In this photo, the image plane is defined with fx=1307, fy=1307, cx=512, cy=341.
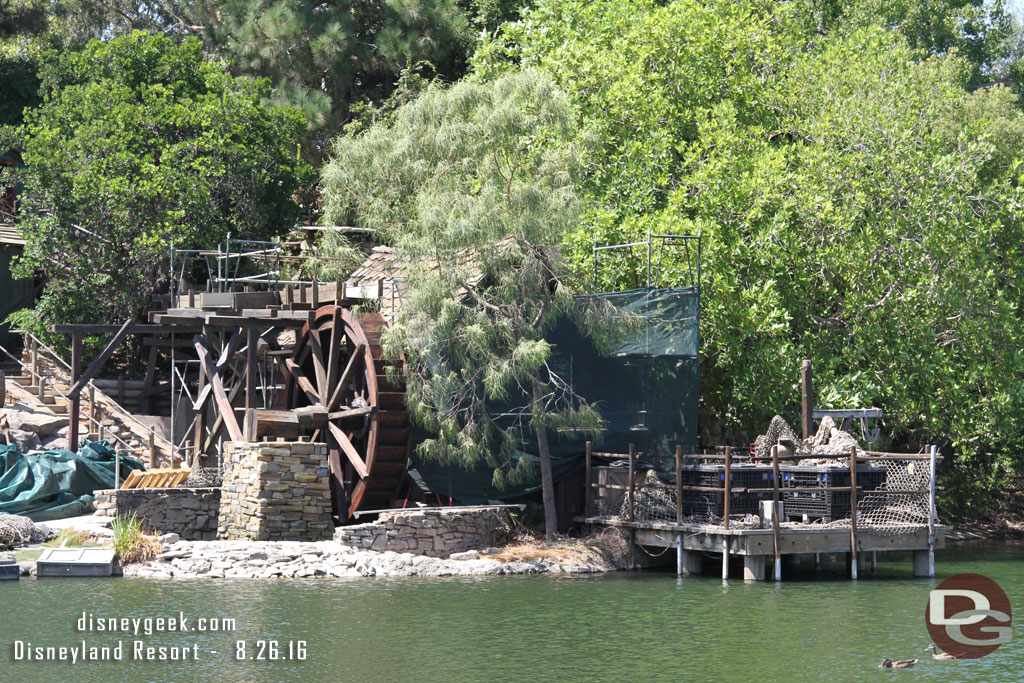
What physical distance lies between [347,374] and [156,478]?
3663 mm

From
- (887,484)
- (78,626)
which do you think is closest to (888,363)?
(887,484)

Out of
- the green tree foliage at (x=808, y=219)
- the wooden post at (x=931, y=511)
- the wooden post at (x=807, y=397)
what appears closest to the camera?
the wooden post at (x=931, y=511)

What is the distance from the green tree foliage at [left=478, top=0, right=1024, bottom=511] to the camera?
79.2ft

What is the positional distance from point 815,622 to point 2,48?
1176 inches

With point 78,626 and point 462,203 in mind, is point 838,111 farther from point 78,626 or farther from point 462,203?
point 78,626

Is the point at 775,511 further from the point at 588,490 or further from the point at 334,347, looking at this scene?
the point at 334,347

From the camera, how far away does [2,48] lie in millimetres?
36594

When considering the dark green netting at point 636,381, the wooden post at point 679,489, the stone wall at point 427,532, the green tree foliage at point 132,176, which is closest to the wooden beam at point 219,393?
the dark green netting at point 636,381

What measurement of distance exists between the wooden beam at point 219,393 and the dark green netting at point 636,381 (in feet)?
11.5

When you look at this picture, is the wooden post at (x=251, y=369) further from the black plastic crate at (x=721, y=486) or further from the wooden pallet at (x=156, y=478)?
the black plastic crate at (x=721, y=486)

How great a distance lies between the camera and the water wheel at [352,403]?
21.6 m

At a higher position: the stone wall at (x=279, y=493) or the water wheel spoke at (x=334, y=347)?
the water wheel spoke at (x=334, y=347)

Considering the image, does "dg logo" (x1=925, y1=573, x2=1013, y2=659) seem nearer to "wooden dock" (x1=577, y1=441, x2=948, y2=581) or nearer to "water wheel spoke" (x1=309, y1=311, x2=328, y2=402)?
"wooden dock" (x1=577, y1=441, x2=948, y2=581)

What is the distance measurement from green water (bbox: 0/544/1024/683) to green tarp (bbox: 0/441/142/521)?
416cm
